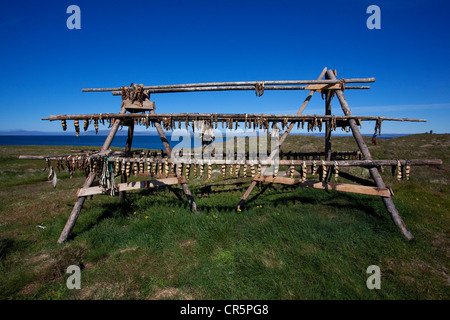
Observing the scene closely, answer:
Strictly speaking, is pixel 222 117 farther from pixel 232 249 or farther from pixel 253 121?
pixel 232 249

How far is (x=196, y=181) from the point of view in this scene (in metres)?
13.8

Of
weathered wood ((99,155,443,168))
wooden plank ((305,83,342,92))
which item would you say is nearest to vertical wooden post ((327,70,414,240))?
wooden plank ((305,83,342,92))

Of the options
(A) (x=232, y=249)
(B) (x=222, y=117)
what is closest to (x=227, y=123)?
(B) (x=222, y=117)

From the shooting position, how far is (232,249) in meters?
5.50

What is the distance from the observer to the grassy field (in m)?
4.33

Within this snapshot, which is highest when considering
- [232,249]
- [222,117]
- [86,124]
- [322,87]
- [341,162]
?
[322,87]

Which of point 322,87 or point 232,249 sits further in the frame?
point 322,87

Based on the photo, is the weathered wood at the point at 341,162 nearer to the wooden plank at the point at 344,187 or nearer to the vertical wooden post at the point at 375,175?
the vertical wooden post at the point at 375,175

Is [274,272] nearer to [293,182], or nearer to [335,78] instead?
[293,182]
